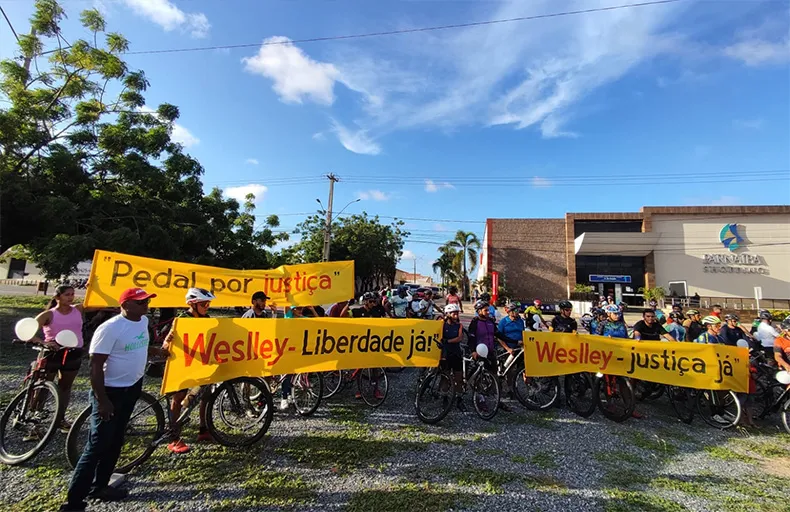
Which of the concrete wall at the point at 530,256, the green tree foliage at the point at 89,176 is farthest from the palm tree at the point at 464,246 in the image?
the green tree foliage at the point at 89,176

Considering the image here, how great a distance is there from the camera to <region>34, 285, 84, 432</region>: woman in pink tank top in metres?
4.09

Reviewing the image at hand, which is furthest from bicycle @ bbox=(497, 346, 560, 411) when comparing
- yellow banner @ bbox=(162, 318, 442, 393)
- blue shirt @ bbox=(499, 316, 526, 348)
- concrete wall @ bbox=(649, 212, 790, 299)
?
concrete wall @ bbox=(649, 212, 790, 299)

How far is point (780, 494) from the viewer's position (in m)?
3.82

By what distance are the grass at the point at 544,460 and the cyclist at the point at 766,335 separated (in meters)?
6.01

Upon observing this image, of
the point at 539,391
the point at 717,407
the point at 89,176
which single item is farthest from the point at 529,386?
the point at 89,176

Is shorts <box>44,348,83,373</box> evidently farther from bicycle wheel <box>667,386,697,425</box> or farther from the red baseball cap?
bicycle wheel <box>667,386,697,425</box>

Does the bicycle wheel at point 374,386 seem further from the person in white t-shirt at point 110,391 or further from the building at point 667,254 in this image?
the building at point 667,254

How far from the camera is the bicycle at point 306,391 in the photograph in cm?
535

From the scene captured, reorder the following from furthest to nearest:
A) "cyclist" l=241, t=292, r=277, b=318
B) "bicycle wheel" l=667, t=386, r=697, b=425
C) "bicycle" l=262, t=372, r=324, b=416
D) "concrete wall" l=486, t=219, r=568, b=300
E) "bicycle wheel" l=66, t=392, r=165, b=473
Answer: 1. "concrete wall" l=486, t=219, r=568, b=300
2. "bicycle wheel" l=667, t=386, r=697, b=425
3. "bicycle" l=262, t=372, r=324, b=416
4. "cyclist" l=241, t=292, r=277, b=318
5. "bicycle wheel" l=66, t=392, r=165, b=473

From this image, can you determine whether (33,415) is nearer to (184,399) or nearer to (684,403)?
(184,399)

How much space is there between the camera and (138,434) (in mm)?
3992

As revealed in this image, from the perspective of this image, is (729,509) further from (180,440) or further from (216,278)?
(216,278)

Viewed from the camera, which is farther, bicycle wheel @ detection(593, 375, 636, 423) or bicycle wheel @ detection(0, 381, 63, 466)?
bicycle wheel @ detection(593, 375, 636, 423)

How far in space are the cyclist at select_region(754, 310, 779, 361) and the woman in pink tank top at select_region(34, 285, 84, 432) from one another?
11.3 m
